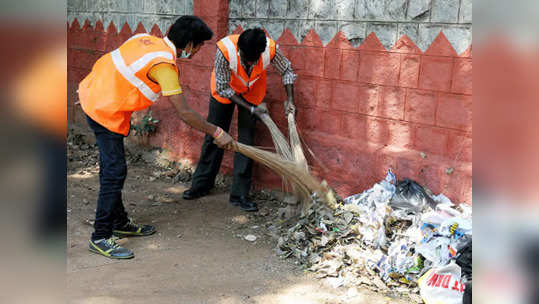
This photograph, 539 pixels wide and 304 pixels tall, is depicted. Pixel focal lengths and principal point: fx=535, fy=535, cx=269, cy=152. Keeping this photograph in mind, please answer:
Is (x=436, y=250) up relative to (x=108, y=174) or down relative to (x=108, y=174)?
down

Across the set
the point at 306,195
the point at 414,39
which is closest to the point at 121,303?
the point at 306,195

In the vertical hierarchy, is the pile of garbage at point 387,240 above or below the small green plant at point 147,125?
below

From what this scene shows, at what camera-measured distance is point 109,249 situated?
13.8 feet

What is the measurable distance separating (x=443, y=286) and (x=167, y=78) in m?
2.34

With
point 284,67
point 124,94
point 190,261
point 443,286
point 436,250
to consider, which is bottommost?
point 190,261

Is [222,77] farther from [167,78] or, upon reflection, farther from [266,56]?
[167,78]

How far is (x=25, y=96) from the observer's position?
35.9 inches

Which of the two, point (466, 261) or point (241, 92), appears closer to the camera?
point (466, 261)

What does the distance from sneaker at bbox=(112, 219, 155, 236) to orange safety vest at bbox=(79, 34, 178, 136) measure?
100 centimetres

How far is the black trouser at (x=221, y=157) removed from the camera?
17.5 ft

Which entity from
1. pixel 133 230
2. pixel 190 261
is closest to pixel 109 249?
pixel 133 230

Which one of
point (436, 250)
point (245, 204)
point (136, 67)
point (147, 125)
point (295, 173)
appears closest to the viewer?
point (436, 250)

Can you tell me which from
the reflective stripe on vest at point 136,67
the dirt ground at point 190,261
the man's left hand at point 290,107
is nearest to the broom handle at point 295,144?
the man's left hand at point 290,107

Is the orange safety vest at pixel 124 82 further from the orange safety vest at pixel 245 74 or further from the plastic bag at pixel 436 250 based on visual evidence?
the plastic bag at pixel 436 250
